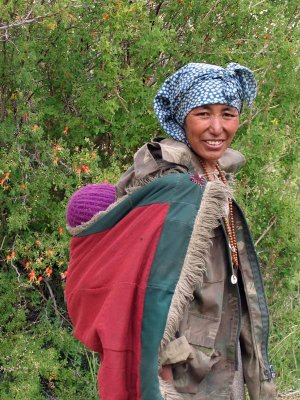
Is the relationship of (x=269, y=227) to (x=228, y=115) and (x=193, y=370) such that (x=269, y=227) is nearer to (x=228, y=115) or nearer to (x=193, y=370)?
(x=228, y=115)

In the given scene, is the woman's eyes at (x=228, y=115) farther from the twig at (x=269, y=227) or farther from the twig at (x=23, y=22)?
the twig at (x=269, y=227)

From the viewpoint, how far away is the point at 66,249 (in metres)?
4.63

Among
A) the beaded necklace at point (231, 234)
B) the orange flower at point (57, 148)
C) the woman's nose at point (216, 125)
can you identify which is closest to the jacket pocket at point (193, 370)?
the beaded necklace at point (231, 234)

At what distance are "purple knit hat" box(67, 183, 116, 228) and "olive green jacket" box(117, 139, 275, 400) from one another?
0.28 ft

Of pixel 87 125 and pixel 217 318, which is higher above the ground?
pixel 87 125

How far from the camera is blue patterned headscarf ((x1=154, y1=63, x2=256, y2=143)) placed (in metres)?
2.43

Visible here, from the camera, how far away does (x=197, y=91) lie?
243 centimetres

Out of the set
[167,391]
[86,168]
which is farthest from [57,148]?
[167,391]

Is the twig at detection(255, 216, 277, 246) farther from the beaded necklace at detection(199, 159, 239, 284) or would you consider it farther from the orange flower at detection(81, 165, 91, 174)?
the beaded necklace at detection(199, 159, 239, 284)

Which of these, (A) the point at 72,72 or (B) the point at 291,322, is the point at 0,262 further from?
(B) the point at 291,322

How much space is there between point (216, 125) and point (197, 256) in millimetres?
473

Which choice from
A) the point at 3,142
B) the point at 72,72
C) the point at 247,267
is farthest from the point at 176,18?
the point at 247,267

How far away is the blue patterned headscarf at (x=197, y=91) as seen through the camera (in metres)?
2.43

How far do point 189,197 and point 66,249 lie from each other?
250 centimetres
